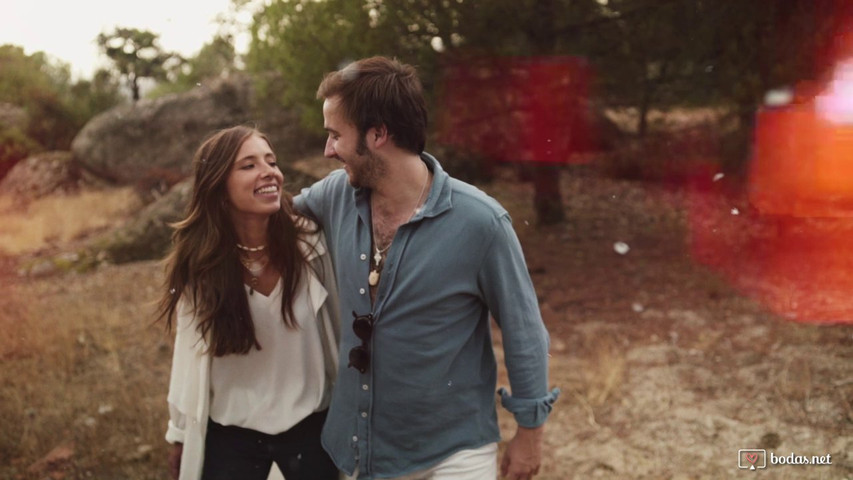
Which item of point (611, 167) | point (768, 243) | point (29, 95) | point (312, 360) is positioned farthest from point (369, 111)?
point (29, 95)

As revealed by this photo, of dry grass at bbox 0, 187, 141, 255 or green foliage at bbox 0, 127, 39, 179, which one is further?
A: green foliage at bbox 0, 127, 39, 179

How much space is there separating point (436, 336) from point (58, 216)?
1226cm

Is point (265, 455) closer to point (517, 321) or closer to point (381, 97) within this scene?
point (517, 321)

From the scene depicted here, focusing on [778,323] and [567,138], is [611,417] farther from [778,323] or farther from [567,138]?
[567,138]

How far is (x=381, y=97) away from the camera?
2.38 metres

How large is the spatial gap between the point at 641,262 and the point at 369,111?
6464 millimetres

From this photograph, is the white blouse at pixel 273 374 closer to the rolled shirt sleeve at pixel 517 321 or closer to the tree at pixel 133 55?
the rolled shirt sleeve at pixel 517 321

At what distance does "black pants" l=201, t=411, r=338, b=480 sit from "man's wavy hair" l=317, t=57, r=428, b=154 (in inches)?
44.4

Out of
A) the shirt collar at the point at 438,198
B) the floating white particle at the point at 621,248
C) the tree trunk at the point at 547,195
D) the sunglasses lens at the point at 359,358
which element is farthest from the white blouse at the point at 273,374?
the tree trunk at the point at 547,195

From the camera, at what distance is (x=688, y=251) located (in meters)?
8.51

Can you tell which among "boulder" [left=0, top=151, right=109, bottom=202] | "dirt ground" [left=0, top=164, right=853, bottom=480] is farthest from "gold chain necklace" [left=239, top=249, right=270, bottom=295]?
"boulder" [left=0, top=151, right=109, bottom=202]

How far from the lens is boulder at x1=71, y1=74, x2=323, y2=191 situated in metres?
14.9

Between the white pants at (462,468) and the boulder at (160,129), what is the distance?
13016 millimetres

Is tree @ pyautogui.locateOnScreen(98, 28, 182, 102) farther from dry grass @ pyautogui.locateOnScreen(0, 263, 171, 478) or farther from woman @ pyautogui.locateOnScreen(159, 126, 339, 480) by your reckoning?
woman @ pyautogui.locateOnScreen(159, 126, 339, 480)
